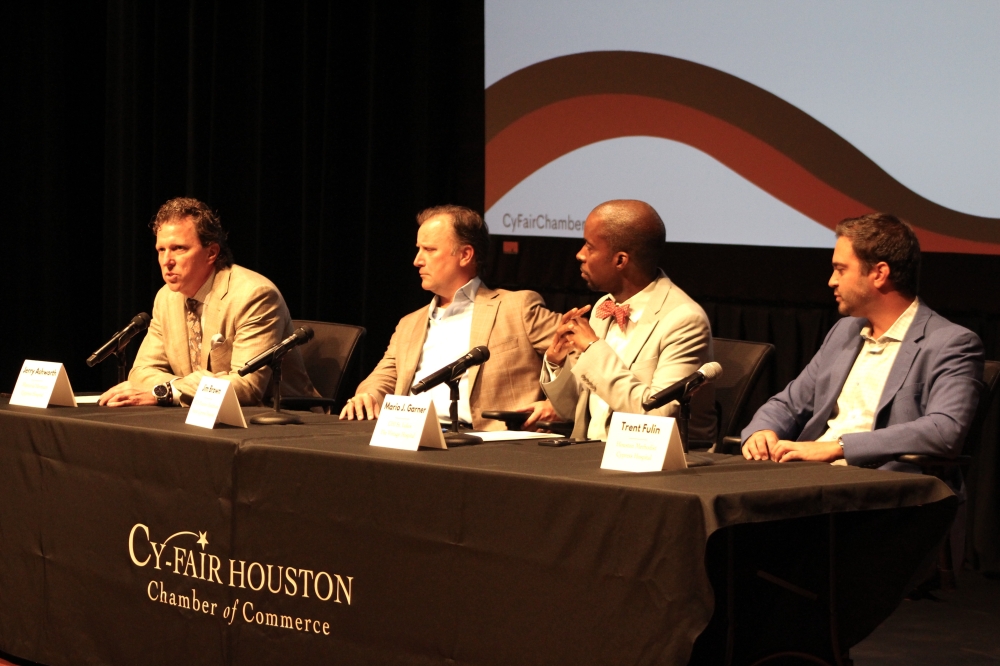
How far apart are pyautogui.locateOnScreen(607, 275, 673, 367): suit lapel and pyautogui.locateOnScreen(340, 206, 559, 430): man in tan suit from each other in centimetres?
45

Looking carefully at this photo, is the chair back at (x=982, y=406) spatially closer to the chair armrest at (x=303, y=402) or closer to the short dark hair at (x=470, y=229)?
the short dark hair at (x=470, y=229)

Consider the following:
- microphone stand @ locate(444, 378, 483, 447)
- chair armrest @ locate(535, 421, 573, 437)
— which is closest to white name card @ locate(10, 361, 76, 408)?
microphone stand @ locate(444, 378, 483, 447)

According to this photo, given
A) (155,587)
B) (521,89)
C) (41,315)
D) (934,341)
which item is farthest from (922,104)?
(41,315)

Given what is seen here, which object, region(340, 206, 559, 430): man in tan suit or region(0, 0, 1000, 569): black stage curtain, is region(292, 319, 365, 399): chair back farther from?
region(0, 0, 1000, 569): black stage curtain

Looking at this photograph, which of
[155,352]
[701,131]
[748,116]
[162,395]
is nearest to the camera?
[162,395]

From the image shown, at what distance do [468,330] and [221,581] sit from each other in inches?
49.1

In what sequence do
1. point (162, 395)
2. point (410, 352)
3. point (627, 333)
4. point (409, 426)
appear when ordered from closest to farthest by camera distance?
point (409, 426)
point (627, 333)
point (162, 395)
point (410, 352)

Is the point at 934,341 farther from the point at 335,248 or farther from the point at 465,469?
the point at 335,248

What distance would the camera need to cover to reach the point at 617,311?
3156 mm

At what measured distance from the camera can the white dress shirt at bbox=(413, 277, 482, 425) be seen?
364cm

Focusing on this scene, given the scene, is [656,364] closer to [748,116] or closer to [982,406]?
[982,406]

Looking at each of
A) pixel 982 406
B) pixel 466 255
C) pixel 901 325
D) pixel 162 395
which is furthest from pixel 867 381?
pixel 162 395

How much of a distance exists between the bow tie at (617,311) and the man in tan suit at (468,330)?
0.39 meters

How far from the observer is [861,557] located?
92.2 inches
